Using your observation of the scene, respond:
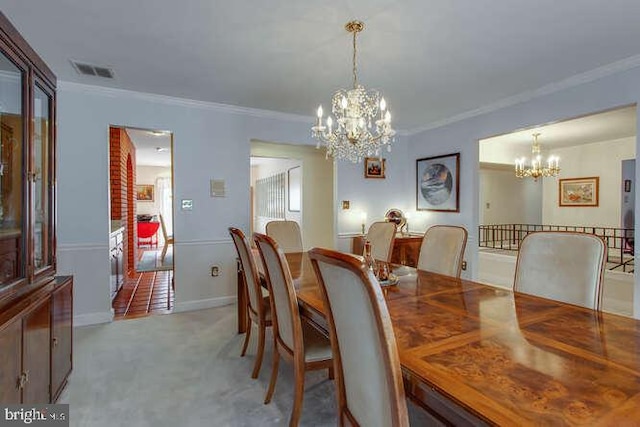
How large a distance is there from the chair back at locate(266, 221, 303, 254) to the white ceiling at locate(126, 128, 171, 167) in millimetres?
1987

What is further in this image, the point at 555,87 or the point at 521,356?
the point at 555,87

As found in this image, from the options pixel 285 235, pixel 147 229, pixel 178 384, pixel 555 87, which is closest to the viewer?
pixel 178 384

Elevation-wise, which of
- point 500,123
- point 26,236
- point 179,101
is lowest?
point 26,236

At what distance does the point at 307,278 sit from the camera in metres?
2.18

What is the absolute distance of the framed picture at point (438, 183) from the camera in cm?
440

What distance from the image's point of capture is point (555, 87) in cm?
324

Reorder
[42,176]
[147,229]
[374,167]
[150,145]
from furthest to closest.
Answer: [147,229]
[150,145]
[374,167]
[42,176]

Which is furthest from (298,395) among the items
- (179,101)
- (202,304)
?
(179,101)

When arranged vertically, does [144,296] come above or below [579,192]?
below

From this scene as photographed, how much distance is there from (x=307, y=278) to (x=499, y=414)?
1.52 metres

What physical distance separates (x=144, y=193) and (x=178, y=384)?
8.79 m

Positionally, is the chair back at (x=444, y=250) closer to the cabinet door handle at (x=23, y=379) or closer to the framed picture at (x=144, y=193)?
the cabinet door handle at (x=23, y=379)

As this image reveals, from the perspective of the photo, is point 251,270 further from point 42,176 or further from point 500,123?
point 500,123

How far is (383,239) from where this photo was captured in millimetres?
3254
